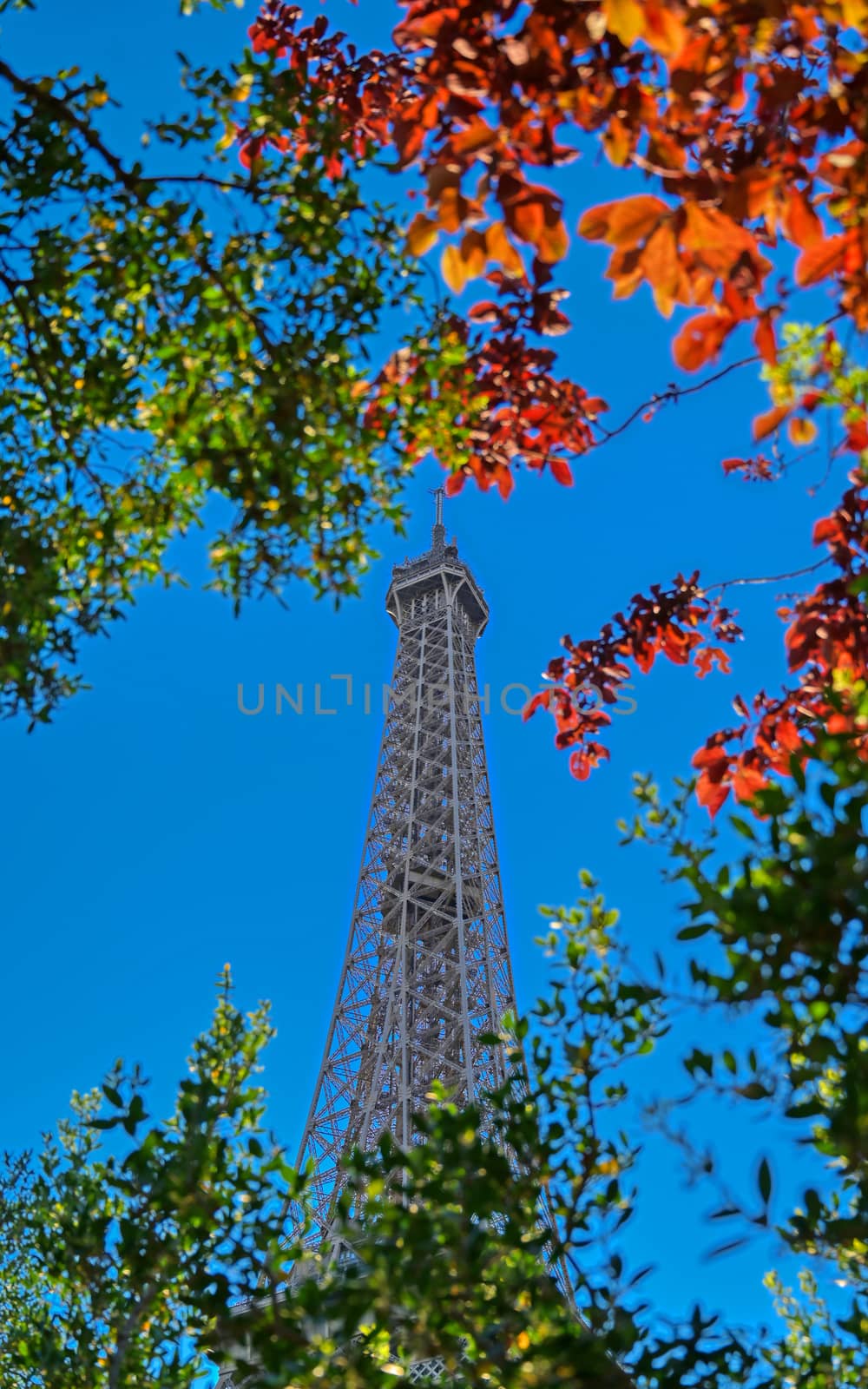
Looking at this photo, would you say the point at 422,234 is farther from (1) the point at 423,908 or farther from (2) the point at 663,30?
(1) the point at 423,908

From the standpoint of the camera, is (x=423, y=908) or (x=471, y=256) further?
(x=423, y=908)

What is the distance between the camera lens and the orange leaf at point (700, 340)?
231cm

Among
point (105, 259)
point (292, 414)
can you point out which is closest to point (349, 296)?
point (292, 414)

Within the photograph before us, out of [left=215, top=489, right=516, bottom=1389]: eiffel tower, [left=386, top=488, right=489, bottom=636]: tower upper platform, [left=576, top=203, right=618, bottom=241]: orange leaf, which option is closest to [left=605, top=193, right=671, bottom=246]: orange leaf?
[left=576, top=203, right=618, bottom=241]: orange leaf

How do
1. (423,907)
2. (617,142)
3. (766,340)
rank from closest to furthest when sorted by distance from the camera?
1. (766,340)
2. (617,142)
3. (423,907)

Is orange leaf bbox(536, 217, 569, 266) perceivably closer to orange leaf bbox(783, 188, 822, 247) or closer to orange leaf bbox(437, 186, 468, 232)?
orange leaf bbox(437, 186, 468, 232)

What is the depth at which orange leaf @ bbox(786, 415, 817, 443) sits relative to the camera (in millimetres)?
2428

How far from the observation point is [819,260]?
2.13m

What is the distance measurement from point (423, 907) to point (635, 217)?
97.7 feet

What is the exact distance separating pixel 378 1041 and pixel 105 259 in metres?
26.9

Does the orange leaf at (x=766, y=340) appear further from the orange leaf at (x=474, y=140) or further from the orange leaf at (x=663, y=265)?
the orange leaf at (x=474, y=140)

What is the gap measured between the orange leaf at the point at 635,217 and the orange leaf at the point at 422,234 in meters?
0.44

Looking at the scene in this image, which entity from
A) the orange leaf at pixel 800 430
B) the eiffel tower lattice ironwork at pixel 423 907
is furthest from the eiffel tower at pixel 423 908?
the orange leaf at pixel 800 430

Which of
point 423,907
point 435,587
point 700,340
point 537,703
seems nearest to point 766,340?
point 700,340
